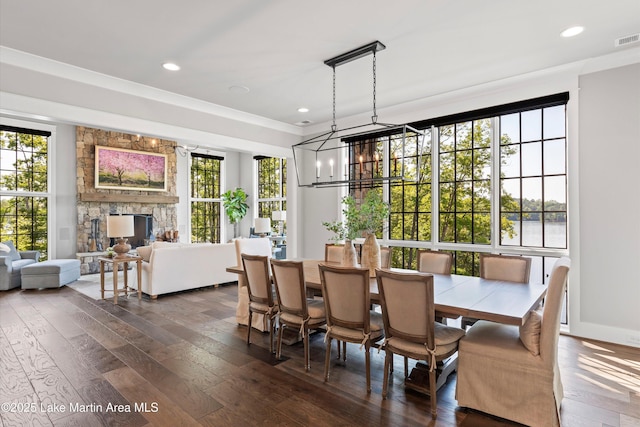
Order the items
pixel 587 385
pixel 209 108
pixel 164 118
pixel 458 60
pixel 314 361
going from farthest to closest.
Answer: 1. pixel 209 108
2. pixel 164 118
3. pixel 458 60
4. pixel 314 361
5. pixel 587 385

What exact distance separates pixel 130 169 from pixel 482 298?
838 centimetres

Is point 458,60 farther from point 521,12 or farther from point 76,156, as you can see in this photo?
point 76,156

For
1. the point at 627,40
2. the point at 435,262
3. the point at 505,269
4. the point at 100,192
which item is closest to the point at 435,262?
the point at 435,262

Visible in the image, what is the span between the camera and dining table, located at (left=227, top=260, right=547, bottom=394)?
2.22 meters

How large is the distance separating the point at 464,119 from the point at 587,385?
326 cm

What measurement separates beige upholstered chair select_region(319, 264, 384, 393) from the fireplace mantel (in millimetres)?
7155

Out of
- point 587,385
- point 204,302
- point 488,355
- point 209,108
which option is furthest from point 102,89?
point 587,385

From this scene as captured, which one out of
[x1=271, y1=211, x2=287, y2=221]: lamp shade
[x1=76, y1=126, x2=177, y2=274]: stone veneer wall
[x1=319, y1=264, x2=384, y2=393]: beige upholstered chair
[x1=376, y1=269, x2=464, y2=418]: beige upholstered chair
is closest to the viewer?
[x1=376, y1=269, x2=464, y2=418]: beige upholstered chair

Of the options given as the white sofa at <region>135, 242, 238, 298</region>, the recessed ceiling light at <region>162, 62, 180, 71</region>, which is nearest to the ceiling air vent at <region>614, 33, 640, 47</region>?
the recessed ceiling light at <region>162, 62, 180, 71</region>

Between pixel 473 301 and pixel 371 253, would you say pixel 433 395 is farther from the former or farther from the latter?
pixel 371 253

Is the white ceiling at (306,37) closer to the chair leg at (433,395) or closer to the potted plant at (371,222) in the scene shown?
the potted plant at (371,222)

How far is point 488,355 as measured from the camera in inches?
90.8

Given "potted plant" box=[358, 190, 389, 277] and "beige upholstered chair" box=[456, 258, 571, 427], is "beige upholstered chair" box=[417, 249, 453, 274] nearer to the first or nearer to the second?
"potted plant" box=[358, 190, 389, 277]

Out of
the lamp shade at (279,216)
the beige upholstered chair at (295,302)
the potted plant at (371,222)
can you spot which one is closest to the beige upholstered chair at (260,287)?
the beige upholstered chair at (295,302)
